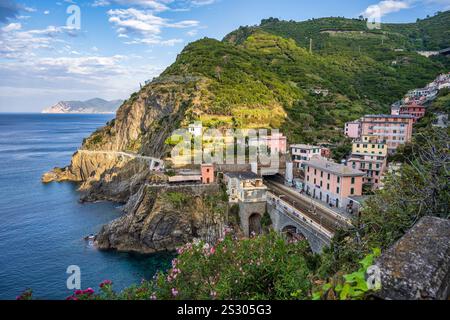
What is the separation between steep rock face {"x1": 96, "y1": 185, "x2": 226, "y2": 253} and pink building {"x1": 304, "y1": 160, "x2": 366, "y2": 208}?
909 centimetres

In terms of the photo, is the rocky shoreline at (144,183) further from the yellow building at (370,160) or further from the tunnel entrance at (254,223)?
the yellow building at (370,160)

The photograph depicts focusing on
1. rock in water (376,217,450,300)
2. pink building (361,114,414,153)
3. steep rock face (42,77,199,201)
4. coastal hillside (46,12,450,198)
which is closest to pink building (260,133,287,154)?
coastal hillside (46,12,450,198)

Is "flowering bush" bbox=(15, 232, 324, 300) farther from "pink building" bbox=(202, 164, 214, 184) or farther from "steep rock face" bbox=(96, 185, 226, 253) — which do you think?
"pink building" bbox=(202, 164, 214, 184)

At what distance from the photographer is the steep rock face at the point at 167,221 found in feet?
104

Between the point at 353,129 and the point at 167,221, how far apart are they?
32.7m

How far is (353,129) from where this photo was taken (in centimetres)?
5050

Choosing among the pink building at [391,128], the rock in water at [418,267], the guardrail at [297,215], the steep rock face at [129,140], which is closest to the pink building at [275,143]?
the pink building at [391,128]

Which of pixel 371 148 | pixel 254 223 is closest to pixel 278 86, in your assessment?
pixel 371 148

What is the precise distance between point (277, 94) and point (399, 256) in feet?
192

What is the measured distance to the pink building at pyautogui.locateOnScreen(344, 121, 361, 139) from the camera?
4955 cm

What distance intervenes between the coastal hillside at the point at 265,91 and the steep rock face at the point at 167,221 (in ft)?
46.2

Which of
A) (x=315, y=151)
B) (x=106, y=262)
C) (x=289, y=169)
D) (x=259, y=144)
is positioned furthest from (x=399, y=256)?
(x=259, y=144)

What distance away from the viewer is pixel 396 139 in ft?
143

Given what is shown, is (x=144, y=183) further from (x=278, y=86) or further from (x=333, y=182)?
(x=278, y=86)
